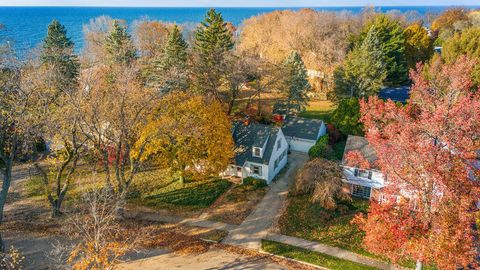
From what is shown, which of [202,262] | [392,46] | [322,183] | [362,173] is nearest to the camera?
[202,262]

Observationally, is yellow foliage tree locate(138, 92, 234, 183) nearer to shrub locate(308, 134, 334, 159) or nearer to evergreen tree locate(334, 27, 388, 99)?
shrub locate(308, 134, 334, 159)

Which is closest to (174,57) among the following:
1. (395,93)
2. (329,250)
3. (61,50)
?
(61,50)

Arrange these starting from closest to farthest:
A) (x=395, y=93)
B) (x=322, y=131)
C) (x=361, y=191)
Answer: (x=361, y=191) → (x=322, y=131) → (x=395, y=93)

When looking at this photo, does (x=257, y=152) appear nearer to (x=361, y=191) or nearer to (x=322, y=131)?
(x=361, y=191)

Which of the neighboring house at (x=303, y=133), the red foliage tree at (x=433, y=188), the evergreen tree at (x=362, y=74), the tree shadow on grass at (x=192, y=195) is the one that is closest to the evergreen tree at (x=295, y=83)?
the evergreen tree at (x=362, y=74)

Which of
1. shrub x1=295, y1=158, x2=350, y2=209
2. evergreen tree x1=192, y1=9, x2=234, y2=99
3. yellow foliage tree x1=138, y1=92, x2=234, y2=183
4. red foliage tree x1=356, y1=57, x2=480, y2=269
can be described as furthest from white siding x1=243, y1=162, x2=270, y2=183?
red foliage tree x1=356, y1=57, x2=480, y2=269

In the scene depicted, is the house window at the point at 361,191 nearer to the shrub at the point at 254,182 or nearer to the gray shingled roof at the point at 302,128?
the shrub at the point at 254,182
